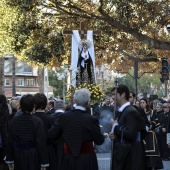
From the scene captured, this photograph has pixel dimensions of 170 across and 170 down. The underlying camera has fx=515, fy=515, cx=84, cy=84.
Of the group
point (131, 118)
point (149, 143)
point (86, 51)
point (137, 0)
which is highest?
point (137, 0)

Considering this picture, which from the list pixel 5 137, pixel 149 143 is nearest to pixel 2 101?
pixel 5 137

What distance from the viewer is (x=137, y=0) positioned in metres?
19.9

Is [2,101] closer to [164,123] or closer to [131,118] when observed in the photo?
[131,118]

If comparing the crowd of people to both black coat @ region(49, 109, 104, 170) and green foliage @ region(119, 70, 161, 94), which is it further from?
green foliage @ region(119, 70, 161, 94)

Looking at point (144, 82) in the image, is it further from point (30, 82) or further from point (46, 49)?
point (46, 49)

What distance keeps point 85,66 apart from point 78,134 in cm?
977

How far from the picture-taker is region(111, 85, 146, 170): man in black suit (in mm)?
7359

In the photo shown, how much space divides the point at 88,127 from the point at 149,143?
13.1ft

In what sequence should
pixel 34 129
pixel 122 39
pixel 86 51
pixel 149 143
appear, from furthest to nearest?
pixel 122 39, pixel 86 51, pixel 149 143, pixel 34 129

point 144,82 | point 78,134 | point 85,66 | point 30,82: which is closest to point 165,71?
point 85,66

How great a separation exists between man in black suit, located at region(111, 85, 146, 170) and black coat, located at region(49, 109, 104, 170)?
0.31 meters

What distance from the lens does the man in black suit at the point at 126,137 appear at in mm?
7359

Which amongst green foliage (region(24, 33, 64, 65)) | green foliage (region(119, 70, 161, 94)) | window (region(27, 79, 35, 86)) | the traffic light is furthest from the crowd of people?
green foliage (region(119, 70, 161, 94))

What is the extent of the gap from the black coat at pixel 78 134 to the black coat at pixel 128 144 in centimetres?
32
